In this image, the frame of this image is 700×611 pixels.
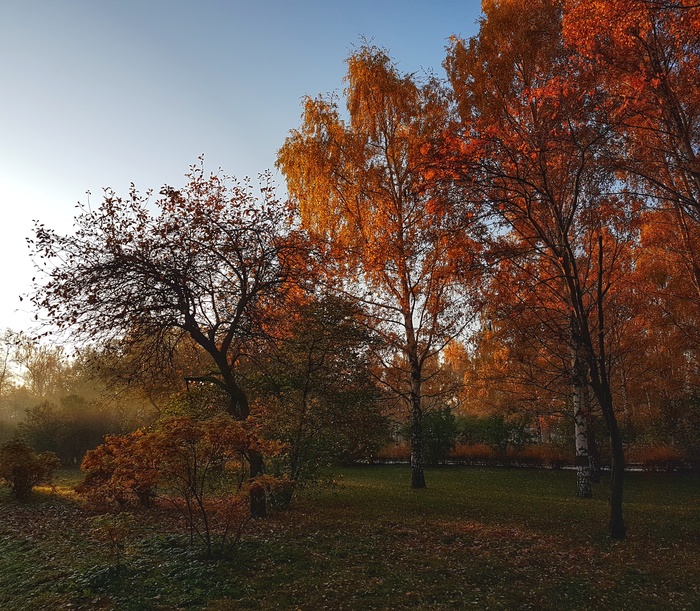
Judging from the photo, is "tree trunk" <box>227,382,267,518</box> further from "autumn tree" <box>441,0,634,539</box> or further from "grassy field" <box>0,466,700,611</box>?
"autumn tree" <box>441,0,634,539</box>

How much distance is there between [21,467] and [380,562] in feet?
40.0

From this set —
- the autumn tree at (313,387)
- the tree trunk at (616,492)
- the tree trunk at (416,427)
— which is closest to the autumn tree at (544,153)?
the tree trunk at (616,492)

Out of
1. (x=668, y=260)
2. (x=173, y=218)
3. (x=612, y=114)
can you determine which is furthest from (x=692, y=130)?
(x=173, y=218)

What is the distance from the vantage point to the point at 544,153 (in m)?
8.69

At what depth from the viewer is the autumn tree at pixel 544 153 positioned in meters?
8.55

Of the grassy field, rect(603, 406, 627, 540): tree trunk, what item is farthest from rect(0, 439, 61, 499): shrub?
rect(603, 406, 627, 540): tree trunk

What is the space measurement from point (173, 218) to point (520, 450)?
73.7 feet

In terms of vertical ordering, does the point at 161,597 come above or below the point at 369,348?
below

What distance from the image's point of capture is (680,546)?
26.0 ft

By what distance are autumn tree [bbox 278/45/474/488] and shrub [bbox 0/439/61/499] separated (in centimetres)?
1071

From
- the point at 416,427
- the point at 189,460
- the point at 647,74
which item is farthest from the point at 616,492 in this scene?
the point at 647,74

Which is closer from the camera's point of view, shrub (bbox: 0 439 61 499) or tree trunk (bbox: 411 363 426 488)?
shrub (bbox: 0 439 61 499)

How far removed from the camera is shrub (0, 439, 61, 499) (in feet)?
43.5

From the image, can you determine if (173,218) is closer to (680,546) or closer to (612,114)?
(612,114)
